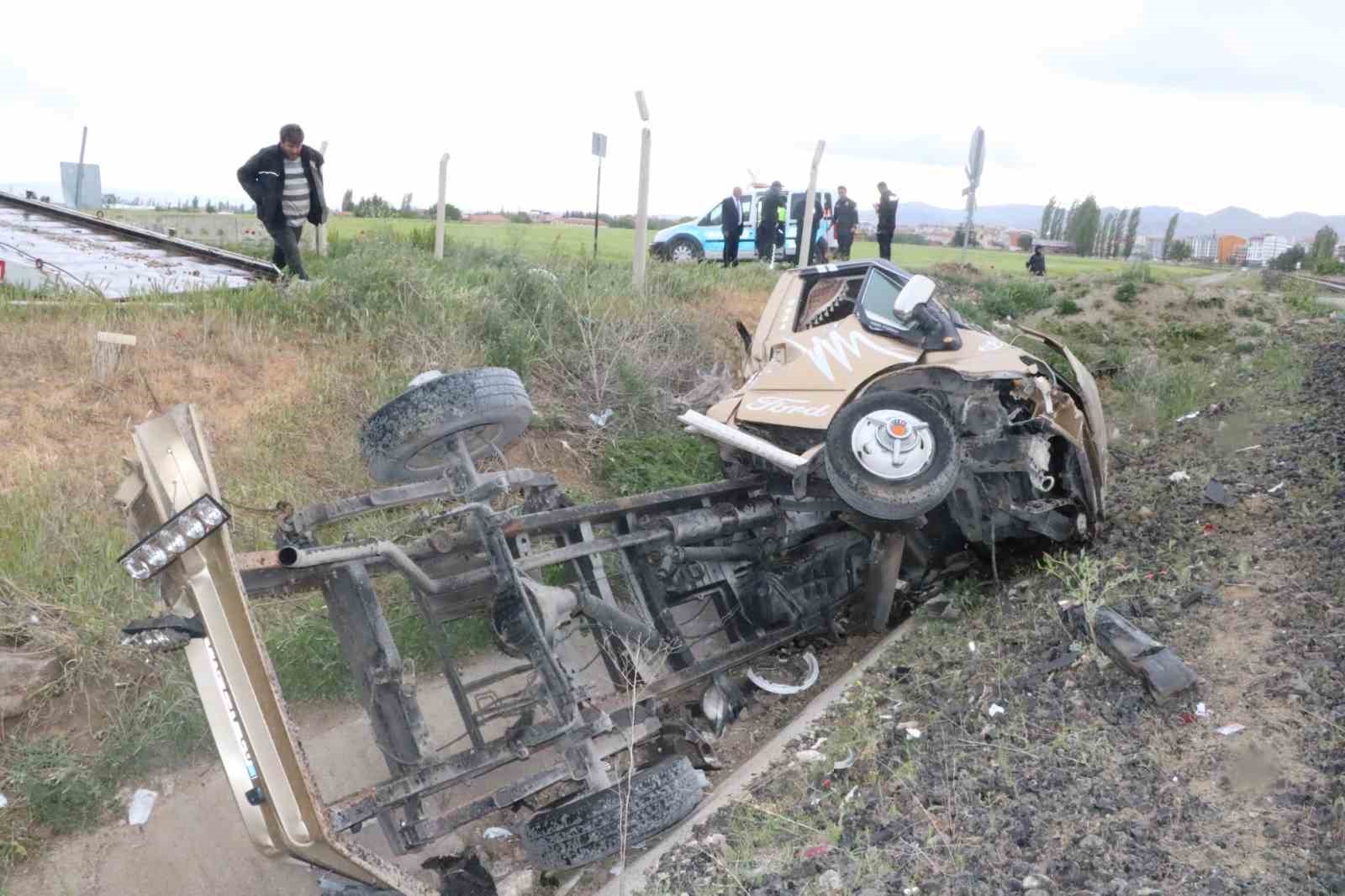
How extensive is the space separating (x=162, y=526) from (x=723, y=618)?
3.25 m

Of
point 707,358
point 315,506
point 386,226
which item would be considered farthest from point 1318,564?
point 386,226

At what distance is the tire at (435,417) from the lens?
13.9 feet

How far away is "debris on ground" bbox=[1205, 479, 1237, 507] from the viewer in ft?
19.7

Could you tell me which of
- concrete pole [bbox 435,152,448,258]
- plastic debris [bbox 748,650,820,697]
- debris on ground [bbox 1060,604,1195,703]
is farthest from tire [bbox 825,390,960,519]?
concrete pole [bbox 435,152,448,258]

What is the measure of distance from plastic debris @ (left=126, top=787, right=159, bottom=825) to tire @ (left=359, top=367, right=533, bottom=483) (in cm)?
175

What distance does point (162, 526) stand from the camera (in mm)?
2895

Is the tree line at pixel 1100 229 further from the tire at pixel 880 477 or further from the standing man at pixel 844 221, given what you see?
the tire at pixel 880 477

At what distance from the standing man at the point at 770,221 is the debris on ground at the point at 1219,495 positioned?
10.4 meters

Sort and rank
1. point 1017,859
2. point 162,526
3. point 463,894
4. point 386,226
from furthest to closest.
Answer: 1. point 386,226
2. point 463,894
3. point 1017,859
4. point 162,526

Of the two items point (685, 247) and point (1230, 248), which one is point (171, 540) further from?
point (1230, 248)

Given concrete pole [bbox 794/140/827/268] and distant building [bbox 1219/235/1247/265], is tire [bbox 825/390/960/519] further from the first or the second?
distant building [bbox 1219/235/1247/265]

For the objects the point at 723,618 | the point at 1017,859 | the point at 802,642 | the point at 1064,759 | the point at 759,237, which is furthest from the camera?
the point at 759,237

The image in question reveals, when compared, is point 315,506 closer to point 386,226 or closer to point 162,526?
point 162,526

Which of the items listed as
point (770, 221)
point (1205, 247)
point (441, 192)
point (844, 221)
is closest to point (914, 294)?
point (441, 192)
